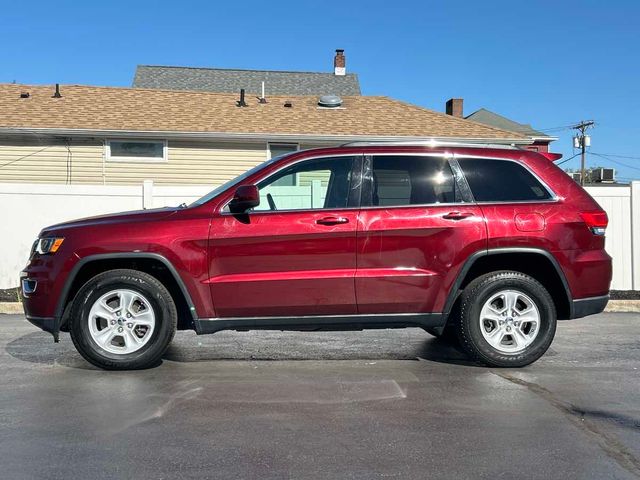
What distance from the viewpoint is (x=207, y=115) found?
1591 cm

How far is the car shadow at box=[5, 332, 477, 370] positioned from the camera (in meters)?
5.89

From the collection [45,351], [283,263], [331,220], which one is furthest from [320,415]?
[45,351]

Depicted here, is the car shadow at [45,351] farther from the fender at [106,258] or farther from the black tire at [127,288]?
the fender at [106,258]

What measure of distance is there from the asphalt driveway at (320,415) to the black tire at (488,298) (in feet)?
0.48

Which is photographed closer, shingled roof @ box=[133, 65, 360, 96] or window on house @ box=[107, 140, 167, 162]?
window on house @ box=[107, 140, 167, 162]

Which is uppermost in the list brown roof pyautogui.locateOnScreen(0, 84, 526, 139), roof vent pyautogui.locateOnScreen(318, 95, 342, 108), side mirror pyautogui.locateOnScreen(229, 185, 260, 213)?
roof vent pyautogui.locateOnScreen(318, 95, 342, 108)

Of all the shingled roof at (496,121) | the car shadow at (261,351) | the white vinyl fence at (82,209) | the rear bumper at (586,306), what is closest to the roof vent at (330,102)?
the white vinyl fence at (82,209)

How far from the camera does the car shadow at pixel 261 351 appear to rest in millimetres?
5895

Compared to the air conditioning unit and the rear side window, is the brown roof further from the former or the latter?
the rear side window

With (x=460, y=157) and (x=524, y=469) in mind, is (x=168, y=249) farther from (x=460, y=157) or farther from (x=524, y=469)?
(x=524, y=469)

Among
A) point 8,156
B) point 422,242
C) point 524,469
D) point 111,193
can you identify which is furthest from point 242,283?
point 8,156

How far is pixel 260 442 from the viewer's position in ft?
12.1

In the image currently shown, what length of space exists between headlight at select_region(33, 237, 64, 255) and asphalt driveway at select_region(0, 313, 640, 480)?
3.37ft

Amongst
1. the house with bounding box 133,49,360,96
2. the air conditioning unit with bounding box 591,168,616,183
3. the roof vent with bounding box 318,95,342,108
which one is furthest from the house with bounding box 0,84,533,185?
the house with bounding box 133,49,360,96
